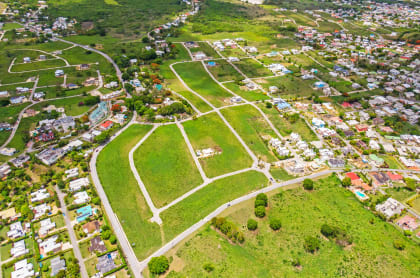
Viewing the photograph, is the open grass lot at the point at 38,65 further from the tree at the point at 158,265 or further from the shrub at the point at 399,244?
the shrub at the point at 399,244

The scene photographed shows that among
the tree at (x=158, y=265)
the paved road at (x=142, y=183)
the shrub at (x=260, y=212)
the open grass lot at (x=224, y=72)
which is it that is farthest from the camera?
the open grass lot at (x=224, y=72)

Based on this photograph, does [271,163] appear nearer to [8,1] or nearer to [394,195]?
[394,195]

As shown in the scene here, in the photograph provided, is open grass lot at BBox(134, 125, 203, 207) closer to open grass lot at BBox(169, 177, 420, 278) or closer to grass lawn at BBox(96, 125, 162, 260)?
grass lawn at BBox(96, 125, 162, 260)

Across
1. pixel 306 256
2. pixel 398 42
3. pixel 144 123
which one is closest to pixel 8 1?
pixel 144 123

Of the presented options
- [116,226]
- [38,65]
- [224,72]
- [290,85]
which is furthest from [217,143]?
[38,65]

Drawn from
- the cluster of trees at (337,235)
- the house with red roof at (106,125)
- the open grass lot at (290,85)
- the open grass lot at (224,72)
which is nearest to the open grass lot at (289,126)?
the open grass lot at (290,85)

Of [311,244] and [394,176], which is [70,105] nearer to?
[311,244]
